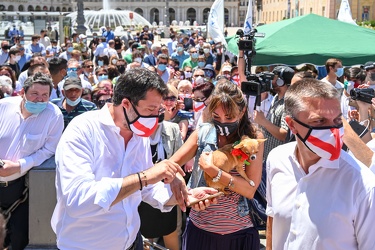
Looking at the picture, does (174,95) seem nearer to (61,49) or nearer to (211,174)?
(211,174)

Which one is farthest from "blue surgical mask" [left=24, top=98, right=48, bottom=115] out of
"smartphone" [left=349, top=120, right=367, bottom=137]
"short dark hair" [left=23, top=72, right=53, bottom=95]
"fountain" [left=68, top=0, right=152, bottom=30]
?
"fountain" [left=68, top=0, right=152, bottom=30]

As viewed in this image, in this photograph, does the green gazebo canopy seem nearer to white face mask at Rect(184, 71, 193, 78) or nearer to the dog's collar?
white face mask at Rect(184, 71, 193, 78)

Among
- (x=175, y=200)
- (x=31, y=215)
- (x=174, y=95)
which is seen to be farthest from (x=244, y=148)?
(x=174, y=95)

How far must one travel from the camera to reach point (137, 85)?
11.3 ft

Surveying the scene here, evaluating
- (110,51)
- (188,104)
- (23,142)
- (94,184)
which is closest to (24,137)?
(23,142)

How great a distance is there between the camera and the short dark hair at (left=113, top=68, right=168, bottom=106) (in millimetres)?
3439

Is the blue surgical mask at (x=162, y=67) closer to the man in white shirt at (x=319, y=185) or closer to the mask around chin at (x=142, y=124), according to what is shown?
the mask around chin at (x=142, y=124)

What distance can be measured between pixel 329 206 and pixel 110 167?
137 cm

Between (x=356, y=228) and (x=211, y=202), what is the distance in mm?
1194

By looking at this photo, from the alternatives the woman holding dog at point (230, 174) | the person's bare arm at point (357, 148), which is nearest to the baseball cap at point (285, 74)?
the woman holding dog at point (230, 174)

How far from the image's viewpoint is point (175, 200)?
148 inches

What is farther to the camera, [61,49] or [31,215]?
[61,49]

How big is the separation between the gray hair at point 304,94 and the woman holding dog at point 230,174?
97 centimetres

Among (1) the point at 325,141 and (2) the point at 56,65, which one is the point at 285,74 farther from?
(2) the point at 56,65
